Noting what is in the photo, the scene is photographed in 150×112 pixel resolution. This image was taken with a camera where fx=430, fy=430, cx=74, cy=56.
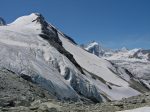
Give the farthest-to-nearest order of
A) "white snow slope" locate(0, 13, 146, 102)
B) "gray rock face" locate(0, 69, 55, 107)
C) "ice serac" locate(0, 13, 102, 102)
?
"white snow slope" locate(0, 13, 146, 102) → "ice serac" locate(0, 13, 102, 102) → "gray rock face" locate(0, 69, 55, 107)

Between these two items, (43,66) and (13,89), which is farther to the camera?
(43,66)

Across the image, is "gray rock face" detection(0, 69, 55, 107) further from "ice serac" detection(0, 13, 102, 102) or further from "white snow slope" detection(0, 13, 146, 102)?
"white snow slope" detection(0, 13, 146, 102)

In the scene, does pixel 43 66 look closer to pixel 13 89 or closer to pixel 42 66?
pixel 42 66

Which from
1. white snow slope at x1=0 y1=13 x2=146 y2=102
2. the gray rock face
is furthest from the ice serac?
the gray rock face

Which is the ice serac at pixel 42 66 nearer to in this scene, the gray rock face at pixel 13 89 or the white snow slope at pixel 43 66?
the white snow slope at pixel 43 66

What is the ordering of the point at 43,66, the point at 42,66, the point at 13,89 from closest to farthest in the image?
the point at 13,89
the point at 42,66
the point at 43,66

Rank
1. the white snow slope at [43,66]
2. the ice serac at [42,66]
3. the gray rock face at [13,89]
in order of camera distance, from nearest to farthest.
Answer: the gray rock face at [13,89] → the ice serac at [42,66] → the white snow slope at [43,66]

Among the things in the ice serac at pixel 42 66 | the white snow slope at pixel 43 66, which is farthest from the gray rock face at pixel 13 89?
the white snow slope at pixel 43 66

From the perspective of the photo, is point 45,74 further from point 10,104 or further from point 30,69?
point 10,104

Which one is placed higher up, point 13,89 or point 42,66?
point 42,66

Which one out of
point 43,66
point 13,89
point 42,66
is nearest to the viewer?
point 13,89

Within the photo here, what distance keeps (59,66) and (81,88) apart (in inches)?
243

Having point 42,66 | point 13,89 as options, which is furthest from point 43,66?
point 13,89

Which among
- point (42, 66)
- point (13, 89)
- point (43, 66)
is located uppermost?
point (43, 66)
